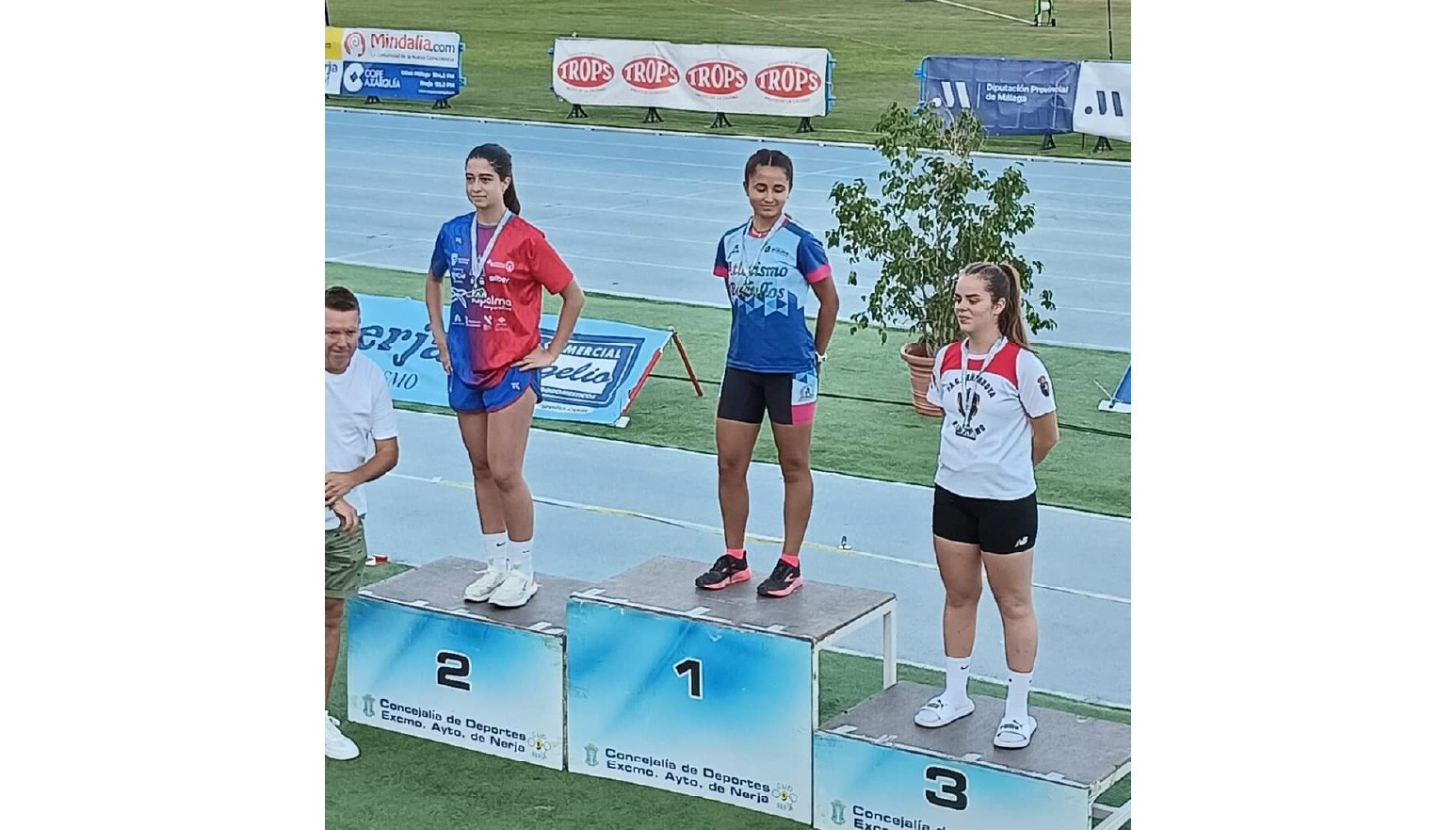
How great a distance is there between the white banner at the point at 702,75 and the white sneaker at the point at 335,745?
2.13 m

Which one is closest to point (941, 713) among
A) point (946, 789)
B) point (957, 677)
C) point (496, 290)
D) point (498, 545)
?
point (957, 677)

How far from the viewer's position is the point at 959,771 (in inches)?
219

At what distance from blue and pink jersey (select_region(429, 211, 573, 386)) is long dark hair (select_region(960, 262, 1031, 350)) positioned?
4.36ft

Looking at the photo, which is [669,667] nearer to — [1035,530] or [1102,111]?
[1035,530]

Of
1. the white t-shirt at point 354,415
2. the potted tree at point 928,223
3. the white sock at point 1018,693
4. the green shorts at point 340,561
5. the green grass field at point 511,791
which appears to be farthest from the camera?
the green shorts at point 340,561

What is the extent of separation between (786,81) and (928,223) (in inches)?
23.8

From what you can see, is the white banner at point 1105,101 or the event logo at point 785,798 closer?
the white banner at point 1105,101

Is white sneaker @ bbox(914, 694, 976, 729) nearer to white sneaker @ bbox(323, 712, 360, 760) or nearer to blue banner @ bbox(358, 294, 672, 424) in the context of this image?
blue banner @ bbox(358, 294, 672, 424)

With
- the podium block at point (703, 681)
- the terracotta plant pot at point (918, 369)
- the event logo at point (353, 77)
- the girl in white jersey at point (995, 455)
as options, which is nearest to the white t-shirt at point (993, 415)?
the girl in white jersey at point (995, 455)

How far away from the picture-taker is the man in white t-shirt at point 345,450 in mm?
6301

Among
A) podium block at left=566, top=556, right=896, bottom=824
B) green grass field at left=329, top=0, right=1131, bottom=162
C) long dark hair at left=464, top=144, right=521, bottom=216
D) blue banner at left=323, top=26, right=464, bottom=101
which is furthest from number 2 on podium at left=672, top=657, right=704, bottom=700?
blue banner at left=323, top=26, right=464, bottom=101

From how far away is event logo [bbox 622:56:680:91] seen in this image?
6.22 m

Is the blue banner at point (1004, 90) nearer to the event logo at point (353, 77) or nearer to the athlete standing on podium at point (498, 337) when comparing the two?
the athlete standing on podium at point (498, 337)

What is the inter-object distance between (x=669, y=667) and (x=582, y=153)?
5.60 ft
